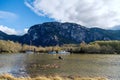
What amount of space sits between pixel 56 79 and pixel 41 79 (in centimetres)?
264

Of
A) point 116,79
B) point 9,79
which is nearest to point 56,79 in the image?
point 9,79

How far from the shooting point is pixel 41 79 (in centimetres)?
3956

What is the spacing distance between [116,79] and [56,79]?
50.8 ft

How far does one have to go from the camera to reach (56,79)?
134ft

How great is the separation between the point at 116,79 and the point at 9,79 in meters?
22.0

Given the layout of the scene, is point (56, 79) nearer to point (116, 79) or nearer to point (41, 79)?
point (41, 79)

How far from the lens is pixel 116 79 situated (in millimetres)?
51031

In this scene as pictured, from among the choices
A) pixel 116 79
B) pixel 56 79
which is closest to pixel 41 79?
pixel 56 79

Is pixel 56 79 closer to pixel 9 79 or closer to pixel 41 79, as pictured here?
pixel 41 79

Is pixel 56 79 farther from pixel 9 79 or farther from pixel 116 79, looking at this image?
pixel 116 79

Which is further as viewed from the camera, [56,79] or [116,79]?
[116,79]

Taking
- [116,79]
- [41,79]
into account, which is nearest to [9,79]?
[41,79]

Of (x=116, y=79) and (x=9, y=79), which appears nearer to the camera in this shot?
(x=9, y=79)
